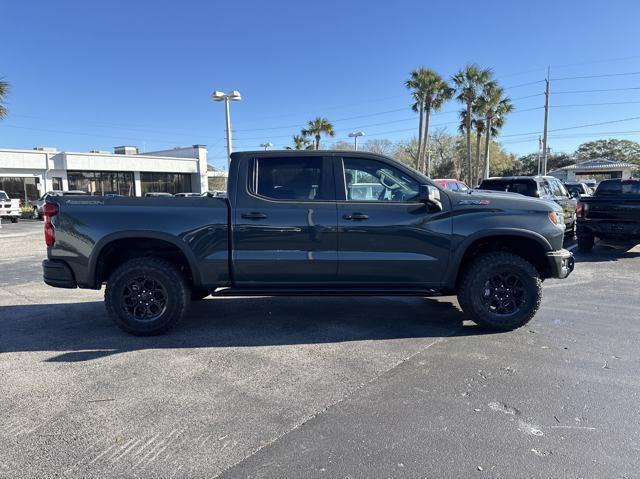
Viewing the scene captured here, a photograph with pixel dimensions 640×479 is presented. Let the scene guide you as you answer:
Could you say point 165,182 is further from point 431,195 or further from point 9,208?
point 431,195

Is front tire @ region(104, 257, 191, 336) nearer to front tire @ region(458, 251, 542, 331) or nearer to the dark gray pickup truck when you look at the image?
the dark gray pickup truck

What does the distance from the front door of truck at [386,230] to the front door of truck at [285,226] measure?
0.14 m

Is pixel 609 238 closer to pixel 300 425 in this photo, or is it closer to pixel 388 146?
pixel 300 425

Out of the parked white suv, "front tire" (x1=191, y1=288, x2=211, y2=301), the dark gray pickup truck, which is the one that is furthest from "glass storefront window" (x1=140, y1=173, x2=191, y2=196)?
the dark gray pickup truck

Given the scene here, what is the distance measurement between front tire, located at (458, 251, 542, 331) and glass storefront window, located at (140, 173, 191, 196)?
35796 mm

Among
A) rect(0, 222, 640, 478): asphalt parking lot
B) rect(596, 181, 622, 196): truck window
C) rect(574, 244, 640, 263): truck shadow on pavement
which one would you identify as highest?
rect(596, 181, 622, 196): truck window

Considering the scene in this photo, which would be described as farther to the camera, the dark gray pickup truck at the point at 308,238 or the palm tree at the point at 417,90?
the palm tree at the point at 417,90

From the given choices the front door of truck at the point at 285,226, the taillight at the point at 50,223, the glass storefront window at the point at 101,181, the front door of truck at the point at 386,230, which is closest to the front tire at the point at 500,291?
the front door of truck at the point at 386,230

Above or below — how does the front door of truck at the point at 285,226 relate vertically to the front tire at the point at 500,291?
above

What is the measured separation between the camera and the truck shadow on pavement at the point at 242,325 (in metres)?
4.81

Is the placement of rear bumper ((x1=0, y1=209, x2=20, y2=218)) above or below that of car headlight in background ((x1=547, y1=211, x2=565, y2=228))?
below

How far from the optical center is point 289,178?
5.01 meters

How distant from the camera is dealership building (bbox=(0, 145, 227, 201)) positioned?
104 ft

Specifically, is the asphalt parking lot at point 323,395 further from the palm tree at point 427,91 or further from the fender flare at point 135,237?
the palm tree at point 427,91
